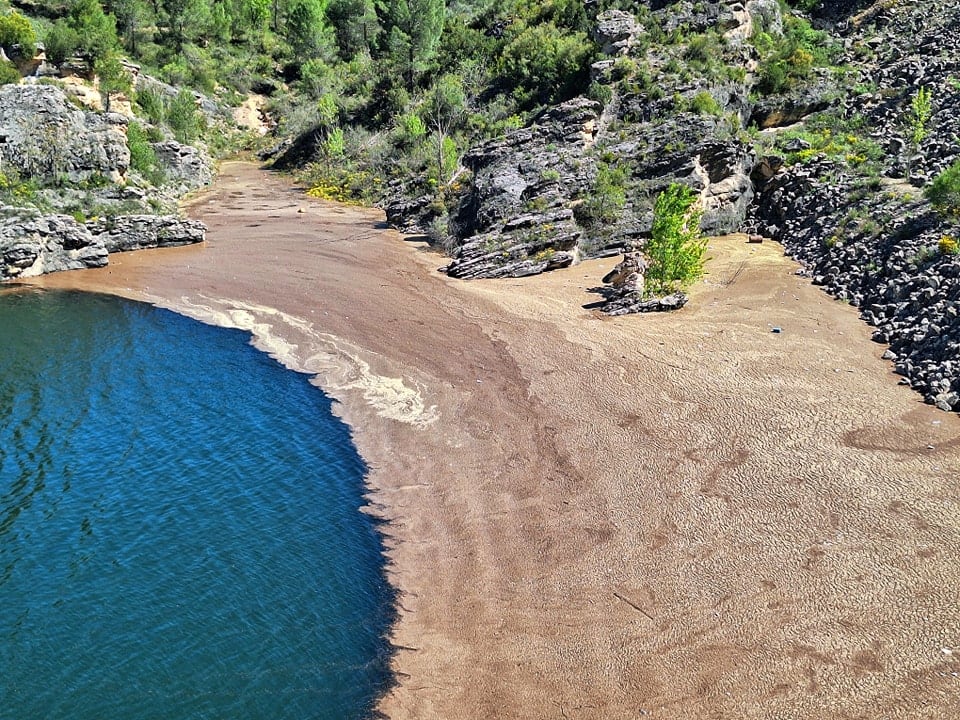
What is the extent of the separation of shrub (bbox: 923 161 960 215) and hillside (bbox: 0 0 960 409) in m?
0.07

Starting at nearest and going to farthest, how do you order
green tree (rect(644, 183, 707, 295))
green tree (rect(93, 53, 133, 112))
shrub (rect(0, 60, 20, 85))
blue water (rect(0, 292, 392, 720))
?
blue water (rect(0, 292, 392, 720)) < green tree (rect(644, 183, 707, 295)) < shrub (rect(0, 60, 20, 85)) < green tree (rect(93, 53, 133, 112))

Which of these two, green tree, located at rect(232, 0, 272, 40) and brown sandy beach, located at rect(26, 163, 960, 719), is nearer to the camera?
brown sandy beach, located at rect(26, 163, 960, 719)

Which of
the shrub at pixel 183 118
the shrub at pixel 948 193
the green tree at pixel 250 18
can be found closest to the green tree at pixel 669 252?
the shrub at pixel 948 193

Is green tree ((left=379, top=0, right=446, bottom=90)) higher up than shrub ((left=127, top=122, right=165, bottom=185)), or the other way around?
green tree ((left=379, top=0, right=446, bottom=90))

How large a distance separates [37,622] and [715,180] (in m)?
41.7

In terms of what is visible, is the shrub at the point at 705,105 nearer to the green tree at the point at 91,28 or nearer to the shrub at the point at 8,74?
the shrub at the point at 8,74

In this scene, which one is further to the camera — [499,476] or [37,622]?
[499,476]

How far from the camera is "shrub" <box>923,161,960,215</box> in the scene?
32969mm

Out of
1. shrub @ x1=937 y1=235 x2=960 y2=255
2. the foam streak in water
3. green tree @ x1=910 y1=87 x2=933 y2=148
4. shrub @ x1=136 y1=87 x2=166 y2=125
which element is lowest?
the foam streak in water

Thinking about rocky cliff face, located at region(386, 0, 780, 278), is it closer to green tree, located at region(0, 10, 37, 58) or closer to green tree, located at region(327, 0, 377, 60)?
green tree, located at region(0, 10, 37, 58)

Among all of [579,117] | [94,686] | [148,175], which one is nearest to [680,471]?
[94,686]

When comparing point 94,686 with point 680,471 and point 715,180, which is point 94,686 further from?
point 715,180

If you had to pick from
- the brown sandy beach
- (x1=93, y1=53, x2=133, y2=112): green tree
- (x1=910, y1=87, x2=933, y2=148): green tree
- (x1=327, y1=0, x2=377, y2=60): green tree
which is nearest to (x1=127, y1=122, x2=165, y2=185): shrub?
(x1=93, y1=53, x2=133, y2=112): green tree

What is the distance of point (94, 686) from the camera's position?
14438 mm
